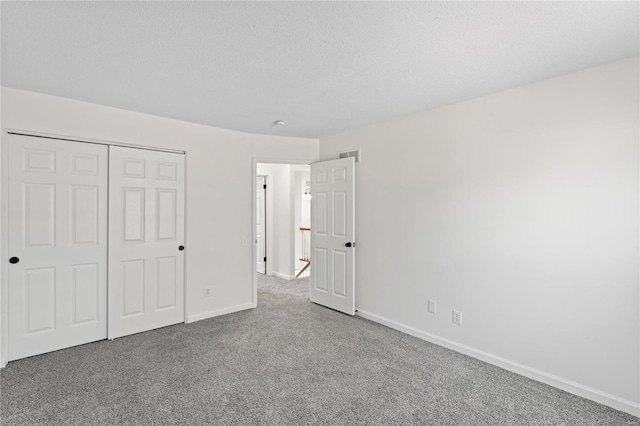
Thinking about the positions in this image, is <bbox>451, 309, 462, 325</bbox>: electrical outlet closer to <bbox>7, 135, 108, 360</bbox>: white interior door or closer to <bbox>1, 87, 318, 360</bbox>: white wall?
<bbox>1, 87, 318, 360</bbox>: white wall

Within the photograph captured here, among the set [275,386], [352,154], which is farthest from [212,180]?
[275,386]

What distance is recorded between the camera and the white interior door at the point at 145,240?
3318 millimetres

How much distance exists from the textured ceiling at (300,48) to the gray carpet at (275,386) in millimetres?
2334

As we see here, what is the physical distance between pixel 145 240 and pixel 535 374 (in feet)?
12.7

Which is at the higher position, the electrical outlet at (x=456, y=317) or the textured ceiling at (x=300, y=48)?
the textured ceiling at (x=300, y=48)

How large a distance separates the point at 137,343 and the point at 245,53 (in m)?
2.89

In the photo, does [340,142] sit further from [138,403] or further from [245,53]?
[138,403]

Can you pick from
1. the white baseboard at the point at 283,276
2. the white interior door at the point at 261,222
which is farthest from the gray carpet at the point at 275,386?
the white interior door at the point at 261,222

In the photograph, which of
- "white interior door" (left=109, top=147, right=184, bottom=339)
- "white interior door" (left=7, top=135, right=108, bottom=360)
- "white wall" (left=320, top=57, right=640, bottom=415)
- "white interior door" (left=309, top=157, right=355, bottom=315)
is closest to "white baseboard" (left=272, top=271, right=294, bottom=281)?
"white interior door" (left=309, top=157, right=355, bottom=315)

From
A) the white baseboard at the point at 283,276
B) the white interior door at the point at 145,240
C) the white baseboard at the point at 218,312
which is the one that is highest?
the white interior door at the point at 145,240

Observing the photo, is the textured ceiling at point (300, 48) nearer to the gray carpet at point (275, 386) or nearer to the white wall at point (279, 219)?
the gray carpet at point (275, 386)

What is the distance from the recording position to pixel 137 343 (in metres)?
3.19

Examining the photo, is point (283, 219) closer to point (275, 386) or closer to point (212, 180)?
point (212, 180)

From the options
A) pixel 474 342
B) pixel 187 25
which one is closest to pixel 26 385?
pixel 187 25
